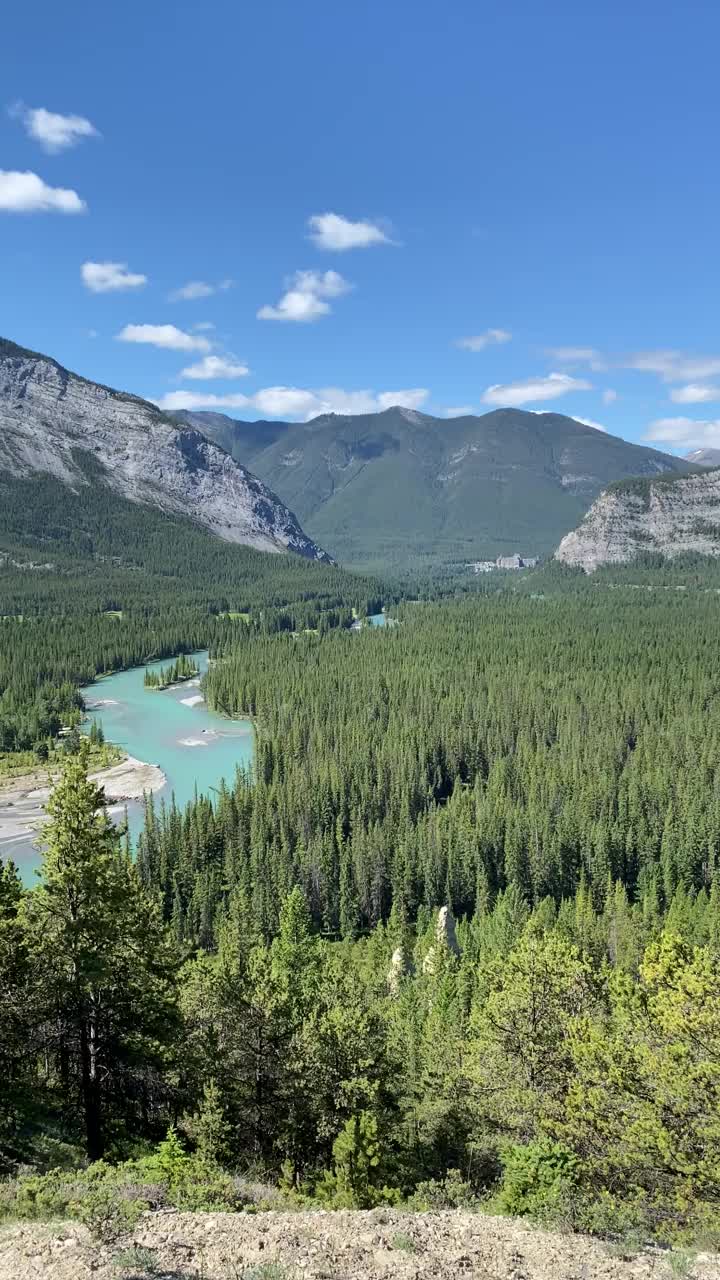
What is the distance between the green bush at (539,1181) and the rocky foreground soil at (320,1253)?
1.71 metres

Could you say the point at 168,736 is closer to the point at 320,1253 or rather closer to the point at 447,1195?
the point at 447,1195

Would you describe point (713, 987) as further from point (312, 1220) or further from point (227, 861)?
point (227, 861)

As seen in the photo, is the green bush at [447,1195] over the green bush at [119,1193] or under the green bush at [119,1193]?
under

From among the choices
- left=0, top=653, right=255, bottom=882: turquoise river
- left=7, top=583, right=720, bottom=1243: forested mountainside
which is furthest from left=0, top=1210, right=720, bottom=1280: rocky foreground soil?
left=0, top=653, right=255, bottom=882: turquoise river

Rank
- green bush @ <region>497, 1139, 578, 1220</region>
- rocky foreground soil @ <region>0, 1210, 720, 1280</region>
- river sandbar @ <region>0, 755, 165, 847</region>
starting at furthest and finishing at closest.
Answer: river sandbar @ <region>0, 755, 165, 847</region> < green bush @ <region>497, 1139, 578, 1220</region> < rocky foreground soil @ <region>0, 1210, 720, 1280</region>

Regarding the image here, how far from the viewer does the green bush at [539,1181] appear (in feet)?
66.8

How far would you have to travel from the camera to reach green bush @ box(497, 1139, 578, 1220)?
20359 millimetres

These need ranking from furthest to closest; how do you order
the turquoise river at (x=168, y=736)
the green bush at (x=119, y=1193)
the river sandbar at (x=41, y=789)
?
the turquoise river at (x=168, y=736) < the river sandbar at (x=41, y=789) < the green bush at (x=119, y=1193)

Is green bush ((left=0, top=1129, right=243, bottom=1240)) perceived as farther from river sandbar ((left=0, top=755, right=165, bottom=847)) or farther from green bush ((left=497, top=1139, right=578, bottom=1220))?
river sandbar ((left=0, top=755, right=165, bottom=847))

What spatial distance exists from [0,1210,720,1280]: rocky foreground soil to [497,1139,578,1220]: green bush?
171 cm

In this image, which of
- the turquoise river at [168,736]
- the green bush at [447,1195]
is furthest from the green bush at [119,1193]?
the turquoise river at [168,736]

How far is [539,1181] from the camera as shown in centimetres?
2188

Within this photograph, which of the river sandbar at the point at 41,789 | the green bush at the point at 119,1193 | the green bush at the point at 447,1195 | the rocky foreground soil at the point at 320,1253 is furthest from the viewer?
the river sandbar at the point at 41,789

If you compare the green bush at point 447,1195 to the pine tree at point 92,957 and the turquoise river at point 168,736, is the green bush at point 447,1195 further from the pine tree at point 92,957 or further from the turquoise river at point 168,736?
the turquoise river at point 168,736
